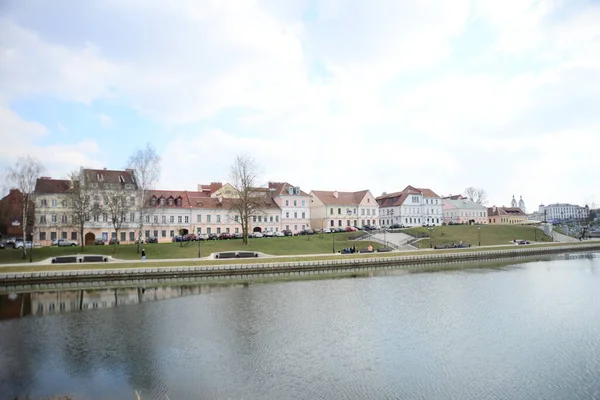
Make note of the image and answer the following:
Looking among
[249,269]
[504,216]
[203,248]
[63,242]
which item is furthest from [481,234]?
[63,242]

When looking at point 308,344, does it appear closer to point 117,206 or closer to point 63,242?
point 117,206

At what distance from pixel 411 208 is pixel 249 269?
66.2m

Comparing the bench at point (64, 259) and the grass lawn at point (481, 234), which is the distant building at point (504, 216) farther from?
the bench at point (64, 259)

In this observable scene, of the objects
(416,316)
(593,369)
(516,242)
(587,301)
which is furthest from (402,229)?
(593,369)

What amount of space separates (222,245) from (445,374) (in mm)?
50992

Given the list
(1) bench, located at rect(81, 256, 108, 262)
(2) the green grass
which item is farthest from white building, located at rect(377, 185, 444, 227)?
(1) bench, located at rect(81, 256, 108, 262)

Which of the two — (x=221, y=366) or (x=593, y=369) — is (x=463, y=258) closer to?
(x=593, y=369)

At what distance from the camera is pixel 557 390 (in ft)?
53.0

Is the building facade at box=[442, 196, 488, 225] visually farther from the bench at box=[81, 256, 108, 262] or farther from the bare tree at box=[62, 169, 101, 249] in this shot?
the bench at box=[81, 256, 108, 262]

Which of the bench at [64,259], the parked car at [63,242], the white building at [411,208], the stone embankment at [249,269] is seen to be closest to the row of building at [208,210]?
the white building at [411,208]

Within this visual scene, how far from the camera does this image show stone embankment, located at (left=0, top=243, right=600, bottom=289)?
4444 cm

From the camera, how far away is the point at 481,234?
91938 millimetres

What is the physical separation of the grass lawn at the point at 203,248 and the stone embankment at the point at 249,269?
8.63 meters

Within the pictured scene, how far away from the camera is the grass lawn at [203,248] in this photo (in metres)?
56.7
